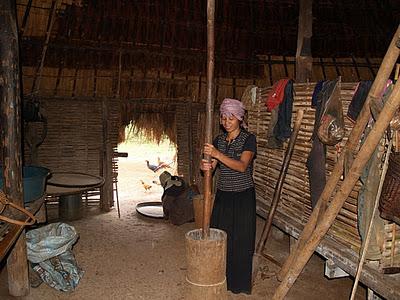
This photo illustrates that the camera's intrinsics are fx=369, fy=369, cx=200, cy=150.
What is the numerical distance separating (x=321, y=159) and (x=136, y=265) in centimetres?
276

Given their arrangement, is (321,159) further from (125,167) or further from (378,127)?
(125,167)

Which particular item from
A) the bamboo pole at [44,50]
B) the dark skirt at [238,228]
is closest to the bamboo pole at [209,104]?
the dark skirt at [238,228]

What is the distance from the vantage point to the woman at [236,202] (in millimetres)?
3619

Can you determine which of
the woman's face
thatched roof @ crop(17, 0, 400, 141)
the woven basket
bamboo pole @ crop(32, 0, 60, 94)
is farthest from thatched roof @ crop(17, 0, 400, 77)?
the woven basket

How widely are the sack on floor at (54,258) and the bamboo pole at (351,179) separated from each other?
244 cm

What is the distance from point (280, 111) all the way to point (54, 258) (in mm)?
3250

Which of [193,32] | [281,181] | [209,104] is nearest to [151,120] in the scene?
[193,32]

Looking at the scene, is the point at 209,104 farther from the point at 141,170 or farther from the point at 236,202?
the point at 141,170

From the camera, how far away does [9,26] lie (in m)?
3.58

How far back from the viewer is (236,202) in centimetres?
369

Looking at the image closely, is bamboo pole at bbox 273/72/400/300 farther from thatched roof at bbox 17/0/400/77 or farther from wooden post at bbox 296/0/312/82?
thatched roof at bbox 17/0/400/77

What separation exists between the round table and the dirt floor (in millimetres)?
260

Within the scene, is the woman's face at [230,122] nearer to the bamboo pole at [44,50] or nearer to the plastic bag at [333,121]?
the plastic bag at [333,121]

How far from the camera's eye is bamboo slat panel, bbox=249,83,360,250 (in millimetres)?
3580
